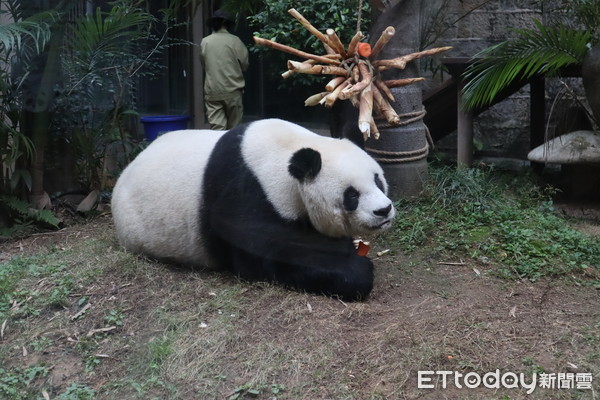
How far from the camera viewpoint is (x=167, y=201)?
206 inches

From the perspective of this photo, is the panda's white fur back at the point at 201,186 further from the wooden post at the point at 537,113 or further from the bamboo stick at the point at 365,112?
the wooden post at the point at 537,113

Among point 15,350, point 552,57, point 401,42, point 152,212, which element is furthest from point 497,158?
point 15,350

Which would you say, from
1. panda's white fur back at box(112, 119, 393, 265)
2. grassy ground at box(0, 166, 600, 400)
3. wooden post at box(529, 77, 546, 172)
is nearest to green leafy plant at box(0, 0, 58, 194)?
Result: grassy ground at box(0, 166, 600, 400)

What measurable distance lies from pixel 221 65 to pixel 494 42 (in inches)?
137

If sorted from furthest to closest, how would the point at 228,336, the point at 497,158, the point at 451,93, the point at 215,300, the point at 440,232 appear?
the point at 497,158 < the point at 451,93 < the point at 440,232 < the point at 215,300 < the point at 228,336

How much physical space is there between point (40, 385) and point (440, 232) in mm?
3239

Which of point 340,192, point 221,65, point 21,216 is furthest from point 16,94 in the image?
point 340,192

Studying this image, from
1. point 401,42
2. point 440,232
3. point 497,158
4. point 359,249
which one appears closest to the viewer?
point 359,249

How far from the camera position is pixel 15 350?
425 centimetres

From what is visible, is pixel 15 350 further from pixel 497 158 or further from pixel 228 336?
pixel 497 158

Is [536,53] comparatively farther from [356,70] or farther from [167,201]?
[167,201]

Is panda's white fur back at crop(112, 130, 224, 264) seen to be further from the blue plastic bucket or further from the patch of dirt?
the blue plastic bucket

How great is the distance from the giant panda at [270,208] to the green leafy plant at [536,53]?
2427mm
